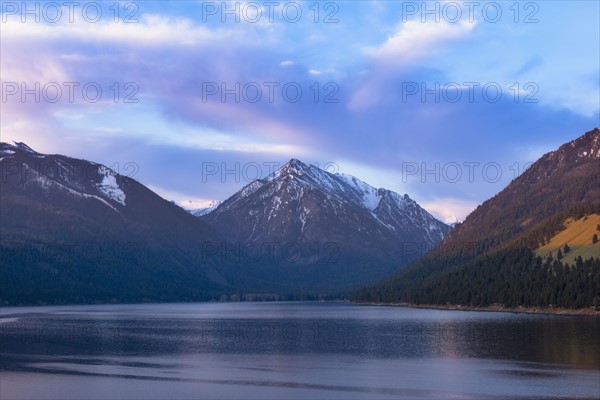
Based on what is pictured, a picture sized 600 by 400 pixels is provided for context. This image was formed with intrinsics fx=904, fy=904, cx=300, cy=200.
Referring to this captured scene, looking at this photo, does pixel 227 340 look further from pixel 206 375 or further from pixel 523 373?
pixel 523 373

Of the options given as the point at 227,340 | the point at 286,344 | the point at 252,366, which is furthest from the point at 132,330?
the point at 252,366

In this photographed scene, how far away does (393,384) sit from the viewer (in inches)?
3868

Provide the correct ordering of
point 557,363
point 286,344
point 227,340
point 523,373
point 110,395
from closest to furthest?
point 110,395, point 523,373, point 557,363, point 286,344, point 227,340

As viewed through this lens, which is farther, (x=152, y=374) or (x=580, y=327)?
(x=580, y=327)

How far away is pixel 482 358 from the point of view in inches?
4855

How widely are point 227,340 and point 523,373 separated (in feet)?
228

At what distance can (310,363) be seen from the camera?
120 m

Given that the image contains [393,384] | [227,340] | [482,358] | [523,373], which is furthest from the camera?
[227,340]

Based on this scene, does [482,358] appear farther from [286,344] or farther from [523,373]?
[286,344]

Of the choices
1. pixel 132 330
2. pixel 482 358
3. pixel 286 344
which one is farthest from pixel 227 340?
pixel 482 358

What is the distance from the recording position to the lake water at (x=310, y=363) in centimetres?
9338

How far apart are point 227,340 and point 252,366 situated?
46.4 metres

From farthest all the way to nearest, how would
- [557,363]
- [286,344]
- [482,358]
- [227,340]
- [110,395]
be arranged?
1. [227,340]
2. [286,344]
3. [482,358]
4. [557,363]
5. [110,395]

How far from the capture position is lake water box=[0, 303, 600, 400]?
306 feet
